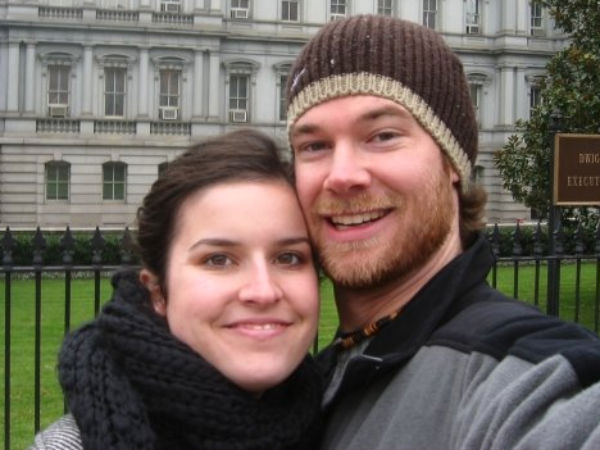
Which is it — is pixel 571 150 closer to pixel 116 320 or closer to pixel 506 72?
pixel 116 320

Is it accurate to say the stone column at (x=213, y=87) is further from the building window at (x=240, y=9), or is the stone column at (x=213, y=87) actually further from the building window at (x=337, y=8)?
the building window at (x=337, y=8)

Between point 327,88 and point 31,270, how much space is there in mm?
3342

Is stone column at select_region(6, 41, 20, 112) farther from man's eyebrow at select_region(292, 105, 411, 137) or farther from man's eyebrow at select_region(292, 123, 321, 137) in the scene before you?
man's eyebrow at select_region(292, 105, 411, 137)

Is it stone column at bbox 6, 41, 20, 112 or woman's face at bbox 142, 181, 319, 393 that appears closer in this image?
woman's face at bbox 142, 181, 319, 393

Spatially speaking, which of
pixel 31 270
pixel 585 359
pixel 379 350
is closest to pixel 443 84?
pixel 379 350

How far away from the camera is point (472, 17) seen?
3797 centimetres

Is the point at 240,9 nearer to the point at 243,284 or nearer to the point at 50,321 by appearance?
the point at 50,321

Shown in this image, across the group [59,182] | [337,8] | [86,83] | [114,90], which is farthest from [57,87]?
[337,8]

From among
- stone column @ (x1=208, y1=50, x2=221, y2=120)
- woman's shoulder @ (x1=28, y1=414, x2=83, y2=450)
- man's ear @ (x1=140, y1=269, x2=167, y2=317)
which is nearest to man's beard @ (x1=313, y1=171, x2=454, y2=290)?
man's ear @ (x1=140, y1=269, x2=167, y2=317)

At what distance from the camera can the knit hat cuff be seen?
1953 mm

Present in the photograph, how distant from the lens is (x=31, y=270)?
489cm

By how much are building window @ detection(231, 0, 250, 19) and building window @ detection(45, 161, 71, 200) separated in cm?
945

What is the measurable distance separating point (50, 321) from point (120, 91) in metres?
22.7

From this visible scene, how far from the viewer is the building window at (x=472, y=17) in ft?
124
